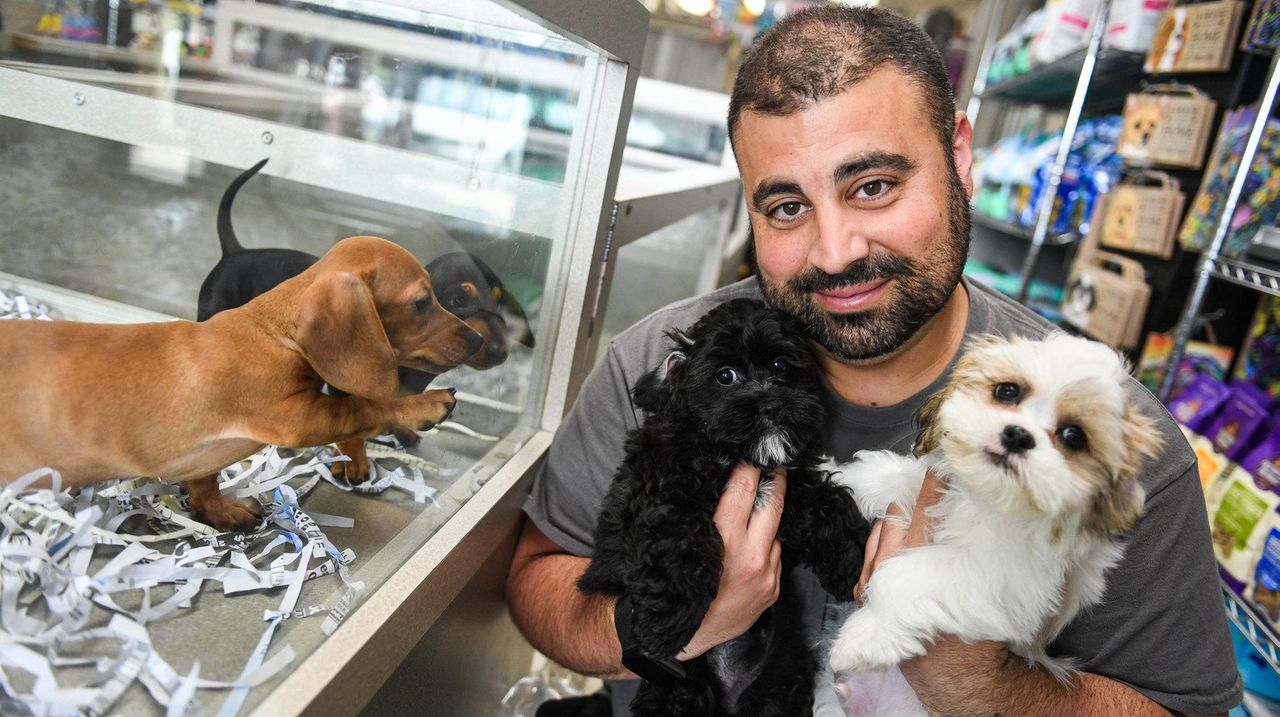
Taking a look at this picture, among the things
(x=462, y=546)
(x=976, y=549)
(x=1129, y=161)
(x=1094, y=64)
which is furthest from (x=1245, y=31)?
(x=462, y=546)

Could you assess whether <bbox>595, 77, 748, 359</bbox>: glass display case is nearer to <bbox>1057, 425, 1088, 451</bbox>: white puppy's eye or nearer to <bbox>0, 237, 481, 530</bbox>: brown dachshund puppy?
<bbox>0, 237, 481, 530</bbox>: brown dachshund puppy

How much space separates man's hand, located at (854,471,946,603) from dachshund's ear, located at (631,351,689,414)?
42 cm

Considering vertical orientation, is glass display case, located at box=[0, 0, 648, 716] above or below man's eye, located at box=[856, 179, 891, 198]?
below

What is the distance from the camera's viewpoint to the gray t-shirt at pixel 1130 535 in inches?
54.7

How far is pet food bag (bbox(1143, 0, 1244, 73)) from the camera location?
2.61 metres

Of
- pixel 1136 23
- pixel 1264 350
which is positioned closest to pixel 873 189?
pixel 1264 350

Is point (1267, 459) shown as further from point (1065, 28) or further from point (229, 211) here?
point (1065, 28)

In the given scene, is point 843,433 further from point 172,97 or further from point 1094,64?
point 1094,64

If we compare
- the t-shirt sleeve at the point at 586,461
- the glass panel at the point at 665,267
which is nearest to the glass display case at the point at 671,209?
the glass panel at the point at 665,267

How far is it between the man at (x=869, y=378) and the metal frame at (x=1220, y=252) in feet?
3.86

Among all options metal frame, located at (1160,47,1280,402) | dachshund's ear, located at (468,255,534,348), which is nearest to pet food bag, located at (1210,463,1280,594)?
metal frame, located at (1160,47,1280,402)

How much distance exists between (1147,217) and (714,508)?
94.5 inches

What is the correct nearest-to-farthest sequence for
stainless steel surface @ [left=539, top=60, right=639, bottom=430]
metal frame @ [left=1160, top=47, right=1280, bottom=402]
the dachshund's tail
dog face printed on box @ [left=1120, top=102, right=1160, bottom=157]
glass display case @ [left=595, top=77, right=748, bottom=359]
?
1. the dachshund's tail
2. stainless steel surface @ [left=539, top=60, right=639, bottom=430]
3. glass display case @ [left=595, top=77, right=748, bottom=359]
4. metal frame @ [left=1160, top=47, right=1280, bottom=402]
5. dog face printed on box @ [left=1120, top=102, right=1160, bottom=157]

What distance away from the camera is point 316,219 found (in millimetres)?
1110
